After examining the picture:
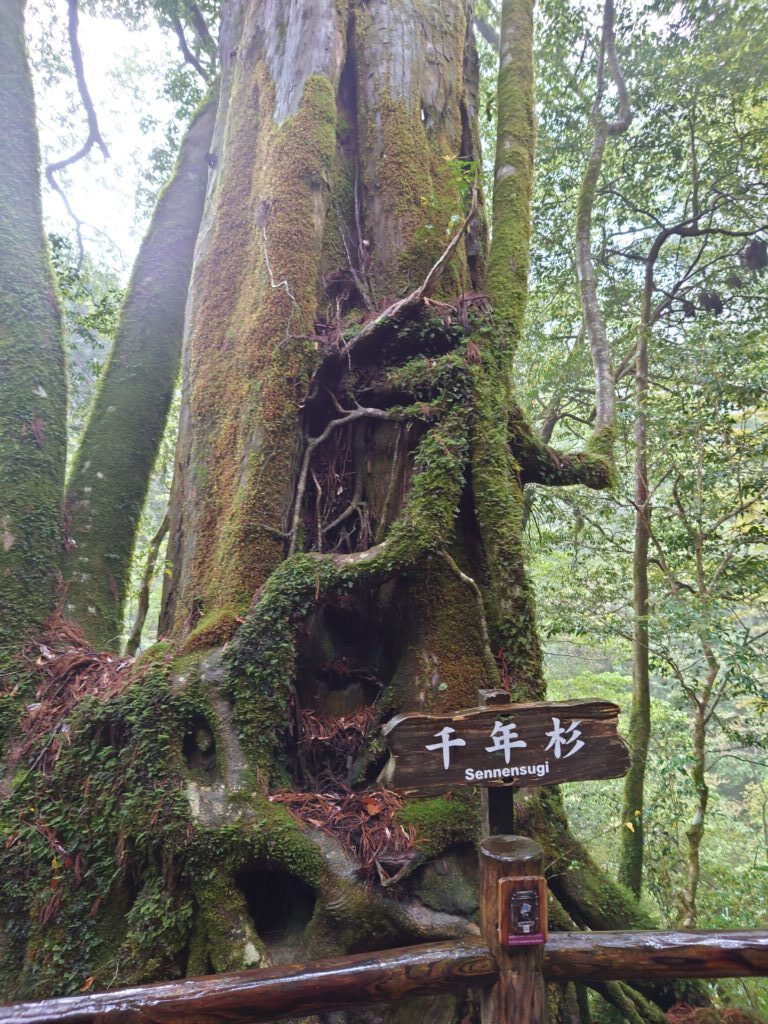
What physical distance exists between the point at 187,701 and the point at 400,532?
1338 millimetres

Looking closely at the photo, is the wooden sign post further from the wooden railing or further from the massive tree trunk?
the massive tree trunk

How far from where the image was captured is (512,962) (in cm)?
201

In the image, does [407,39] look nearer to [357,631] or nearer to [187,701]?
[357,631]

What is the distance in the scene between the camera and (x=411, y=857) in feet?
8.93

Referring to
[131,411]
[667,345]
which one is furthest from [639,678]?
[131,411]

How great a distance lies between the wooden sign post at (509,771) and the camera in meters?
1.99

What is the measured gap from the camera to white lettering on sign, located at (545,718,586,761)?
2.18 m

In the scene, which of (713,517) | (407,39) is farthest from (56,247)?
(713,517)

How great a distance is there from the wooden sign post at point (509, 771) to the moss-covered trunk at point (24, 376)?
277 cm

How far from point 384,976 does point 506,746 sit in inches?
32.7

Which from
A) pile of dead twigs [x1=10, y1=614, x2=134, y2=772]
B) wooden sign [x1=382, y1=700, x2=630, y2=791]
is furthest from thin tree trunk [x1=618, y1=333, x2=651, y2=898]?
pile of dead twigs [x1=10, y1=614, x2=134, y2=772]

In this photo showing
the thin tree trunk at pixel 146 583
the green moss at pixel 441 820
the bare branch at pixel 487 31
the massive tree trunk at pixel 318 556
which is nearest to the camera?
the massive tree trunk at pixel 318 556

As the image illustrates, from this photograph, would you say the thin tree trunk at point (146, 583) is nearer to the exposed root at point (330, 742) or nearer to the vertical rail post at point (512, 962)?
the exposed root at point (330, 742)

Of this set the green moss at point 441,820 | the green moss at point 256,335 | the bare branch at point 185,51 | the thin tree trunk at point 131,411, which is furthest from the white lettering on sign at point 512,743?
the bare branch at point 185,51
